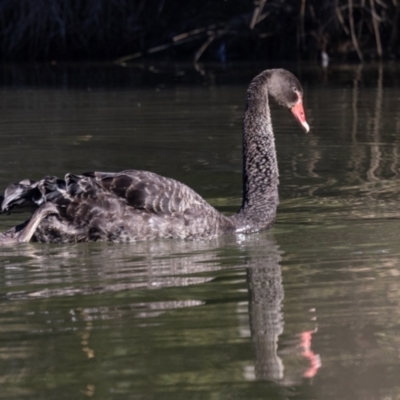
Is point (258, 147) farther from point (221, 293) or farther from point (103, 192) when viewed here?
point (221, 293)

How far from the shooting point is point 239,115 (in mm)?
11703

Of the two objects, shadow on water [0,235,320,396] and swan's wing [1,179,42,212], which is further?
swan's wing [1,179,42,212]

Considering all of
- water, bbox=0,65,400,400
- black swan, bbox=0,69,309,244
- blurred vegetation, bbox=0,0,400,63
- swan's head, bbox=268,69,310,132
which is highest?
blurred vegetation, bbox=0,0,400,63

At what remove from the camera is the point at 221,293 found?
4.80m

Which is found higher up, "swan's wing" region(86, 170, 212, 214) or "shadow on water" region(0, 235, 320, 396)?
"swan's wing" region(86, 170, 212, 214)

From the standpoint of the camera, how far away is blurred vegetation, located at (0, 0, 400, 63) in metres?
17.5

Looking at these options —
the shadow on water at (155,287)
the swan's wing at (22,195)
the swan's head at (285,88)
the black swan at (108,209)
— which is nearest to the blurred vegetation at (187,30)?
the swan's head at (285,88)

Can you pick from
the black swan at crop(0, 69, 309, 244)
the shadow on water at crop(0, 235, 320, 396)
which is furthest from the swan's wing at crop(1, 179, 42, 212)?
the shadow on water at crop(0, 235, 320, 396)

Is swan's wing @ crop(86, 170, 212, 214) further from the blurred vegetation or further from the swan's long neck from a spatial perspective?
the blurred vegetation

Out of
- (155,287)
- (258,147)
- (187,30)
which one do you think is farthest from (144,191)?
(187,30)

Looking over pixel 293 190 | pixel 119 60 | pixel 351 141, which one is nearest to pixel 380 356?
pixel 293 190

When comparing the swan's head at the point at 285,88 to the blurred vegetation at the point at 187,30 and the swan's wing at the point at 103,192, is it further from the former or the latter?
the blurred vegetation at the point at 187,30

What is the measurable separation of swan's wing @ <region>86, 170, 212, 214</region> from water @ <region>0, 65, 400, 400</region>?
0.22m

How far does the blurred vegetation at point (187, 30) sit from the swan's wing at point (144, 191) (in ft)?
36.5
